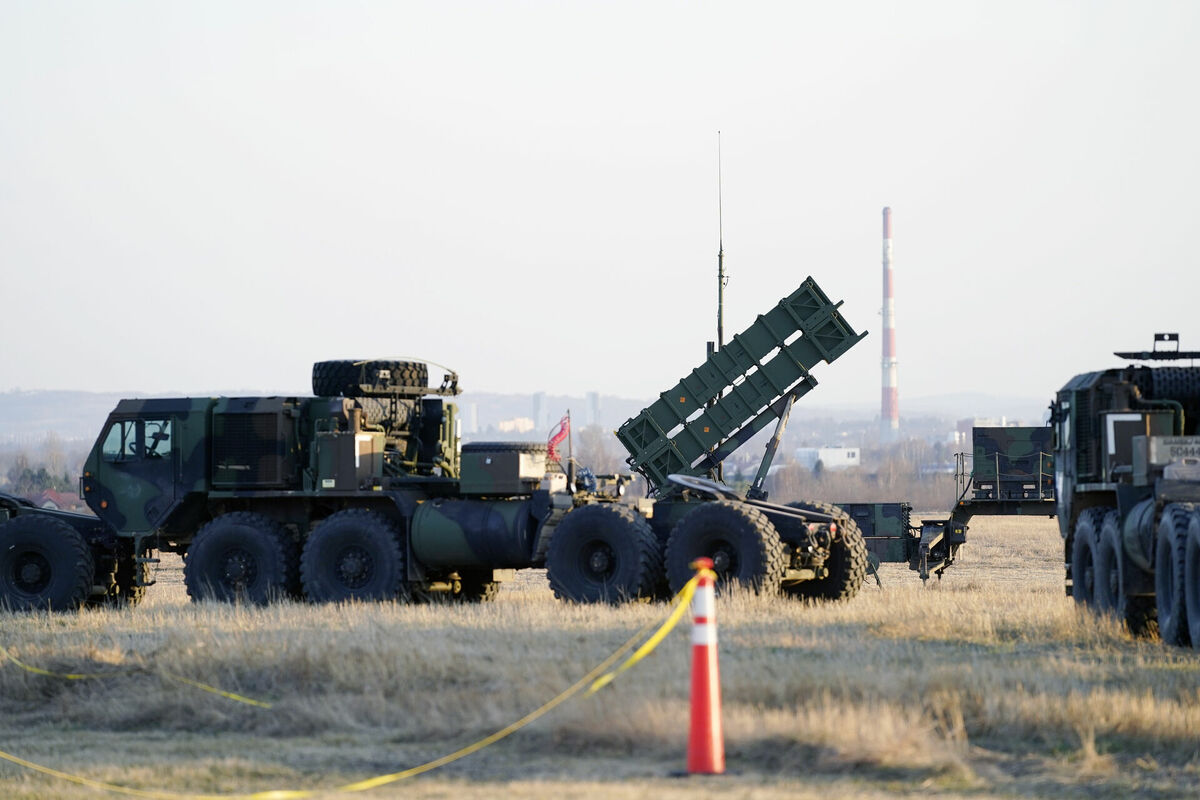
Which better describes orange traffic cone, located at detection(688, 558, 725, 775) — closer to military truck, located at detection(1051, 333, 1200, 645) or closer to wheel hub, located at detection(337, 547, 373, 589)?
military truck, located at detection(1051, 333, 1200, 645)

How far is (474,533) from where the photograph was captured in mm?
19344

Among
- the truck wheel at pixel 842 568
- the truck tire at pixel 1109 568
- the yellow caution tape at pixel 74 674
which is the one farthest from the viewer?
the truck wheel at pixel 842 568

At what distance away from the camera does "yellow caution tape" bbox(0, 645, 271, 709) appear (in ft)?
37.1

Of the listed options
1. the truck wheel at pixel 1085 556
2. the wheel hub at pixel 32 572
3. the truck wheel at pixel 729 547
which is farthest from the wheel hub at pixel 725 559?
the wheel hub at pixel 32 572

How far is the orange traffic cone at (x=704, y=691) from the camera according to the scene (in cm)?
833

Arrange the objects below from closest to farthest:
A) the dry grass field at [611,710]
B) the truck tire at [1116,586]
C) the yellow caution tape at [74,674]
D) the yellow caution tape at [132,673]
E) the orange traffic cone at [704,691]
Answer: the orange traffic cone at [704,691] → the dry grass field at [611,710] → the yellow caution tape at [132,673] → the yellow caution tape at [74,674] → the truck tire at [1116,586]

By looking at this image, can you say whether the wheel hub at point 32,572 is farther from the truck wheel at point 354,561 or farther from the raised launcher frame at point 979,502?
the raised launcher frame at point 979,502

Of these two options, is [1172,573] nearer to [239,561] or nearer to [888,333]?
[239,561]

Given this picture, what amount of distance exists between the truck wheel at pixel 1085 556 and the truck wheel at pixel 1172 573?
83.4 inches

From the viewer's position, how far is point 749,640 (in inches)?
535

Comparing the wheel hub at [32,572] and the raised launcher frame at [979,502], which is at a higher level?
the raised launcher frame at [979,502]

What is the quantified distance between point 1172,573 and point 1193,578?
1.14 feet

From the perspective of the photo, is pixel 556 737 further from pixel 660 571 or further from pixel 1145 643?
pixel 660 571

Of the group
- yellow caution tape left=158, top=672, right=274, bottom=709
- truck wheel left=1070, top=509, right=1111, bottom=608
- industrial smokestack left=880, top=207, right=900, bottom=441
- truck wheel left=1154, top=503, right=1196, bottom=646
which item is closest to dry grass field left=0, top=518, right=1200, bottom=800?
yellow caution tape left=158, top=672, right=274, bottom=709
